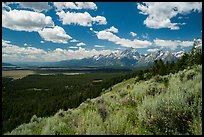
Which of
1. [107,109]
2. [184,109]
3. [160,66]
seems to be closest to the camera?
[184,109]

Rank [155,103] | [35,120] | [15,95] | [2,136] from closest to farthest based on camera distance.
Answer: [2,136]
[155,103]
[35,120]
[15,95]

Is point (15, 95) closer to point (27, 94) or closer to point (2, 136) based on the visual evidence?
point (27, 94)

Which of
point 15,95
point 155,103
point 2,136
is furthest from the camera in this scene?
point 15,95

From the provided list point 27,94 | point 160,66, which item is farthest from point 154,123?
point 27,94

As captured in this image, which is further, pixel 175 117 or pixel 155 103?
pixel 155 103

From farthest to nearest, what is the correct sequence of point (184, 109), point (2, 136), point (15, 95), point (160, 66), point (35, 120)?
1. point (15, 95)
2. point (160, 66)
3. point (35, 120)
4. point (184, 109)
5. point (2, 136)

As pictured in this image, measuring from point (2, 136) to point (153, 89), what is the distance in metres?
5.93

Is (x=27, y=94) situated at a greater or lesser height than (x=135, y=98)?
lesser

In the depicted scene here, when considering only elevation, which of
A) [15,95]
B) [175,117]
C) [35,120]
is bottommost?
[15,95]

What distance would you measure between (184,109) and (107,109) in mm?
2734

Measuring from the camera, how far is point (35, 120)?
9891 millimetres

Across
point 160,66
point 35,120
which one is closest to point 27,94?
point 160,66

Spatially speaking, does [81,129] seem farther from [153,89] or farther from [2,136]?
[153,89]

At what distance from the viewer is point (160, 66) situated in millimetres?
68500
